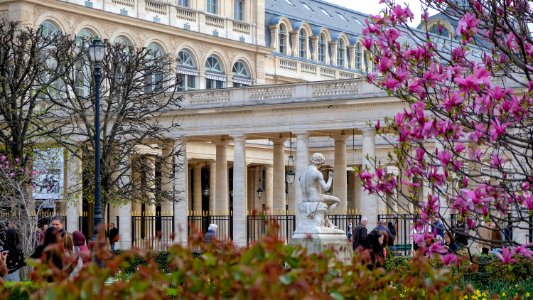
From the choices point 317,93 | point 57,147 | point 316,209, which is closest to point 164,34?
point 317,93

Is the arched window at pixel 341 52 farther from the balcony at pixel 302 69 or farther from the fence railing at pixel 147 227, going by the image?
the fence railing at pixel 147 227

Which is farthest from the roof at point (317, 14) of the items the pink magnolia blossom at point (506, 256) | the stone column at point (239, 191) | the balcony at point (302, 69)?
the pink magnolia blossom at point (506, 256)

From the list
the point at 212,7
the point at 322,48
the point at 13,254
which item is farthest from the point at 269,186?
the point at 13,254

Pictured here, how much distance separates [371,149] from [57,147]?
12.1m

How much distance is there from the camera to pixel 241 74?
77.0 m

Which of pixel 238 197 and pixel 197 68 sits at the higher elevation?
pixel 197 68

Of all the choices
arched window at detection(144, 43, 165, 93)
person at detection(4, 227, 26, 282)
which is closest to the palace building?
arched window at detection(144, 43, 165, 93)

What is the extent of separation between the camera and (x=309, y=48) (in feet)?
283

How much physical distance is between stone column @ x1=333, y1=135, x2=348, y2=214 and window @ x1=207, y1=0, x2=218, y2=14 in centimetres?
2171

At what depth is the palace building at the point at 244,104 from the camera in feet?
170

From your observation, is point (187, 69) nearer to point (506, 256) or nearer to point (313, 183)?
point (313, 183)

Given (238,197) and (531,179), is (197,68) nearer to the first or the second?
(238,197)

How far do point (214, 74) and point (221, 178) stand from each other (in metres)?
16.2

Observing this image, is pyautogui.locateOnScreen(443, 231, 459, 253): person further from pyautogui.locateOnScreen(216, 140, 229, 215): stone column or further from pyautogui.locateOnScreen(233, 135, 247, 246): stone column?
pyautogui.locateOnScreen(216, 140, 229, 215): stone column
